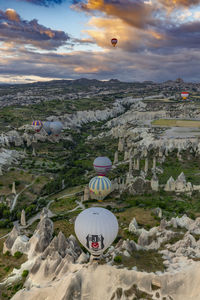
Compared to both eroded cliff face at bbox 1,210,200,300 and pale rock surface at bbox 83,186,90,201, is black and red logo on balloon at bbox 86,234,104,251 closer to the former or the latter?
eroded cliff face at bbox 1,210,200,300

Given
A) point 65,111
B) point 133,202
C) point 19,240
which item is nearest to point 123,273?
point 19,240

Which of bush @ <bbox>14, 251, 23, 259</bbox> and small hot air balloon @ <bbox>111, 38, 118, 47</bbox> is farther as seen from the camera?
small hot air balloon @ <bbox>111, 38, 118, 47</bbox>

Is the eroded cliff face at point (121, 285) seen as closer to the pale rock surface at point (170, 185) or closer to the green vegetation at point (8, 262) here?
the green vegetation at point (8, 262)

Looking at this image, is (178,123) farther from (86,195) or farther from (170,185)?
(86,195)

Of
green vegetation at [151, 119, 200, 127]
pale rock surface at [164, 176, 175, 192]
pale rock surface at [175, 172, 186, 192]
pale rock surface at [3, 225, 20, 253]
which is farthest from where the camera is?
green vegetation at [151, 119, 200, 127]

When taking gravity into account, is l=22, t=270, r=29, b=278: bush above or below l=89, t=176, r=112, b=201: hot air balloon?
below

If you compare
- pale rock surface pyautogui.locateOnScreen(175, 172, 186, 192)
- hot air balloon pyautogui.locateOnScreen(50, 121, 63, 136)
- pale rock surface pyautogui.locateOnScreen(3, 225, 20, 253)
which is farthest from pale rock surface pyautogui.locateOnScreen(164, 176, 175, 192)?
hot air balloon pyautogui.locateOnScreen(50, 121, 63, 136)

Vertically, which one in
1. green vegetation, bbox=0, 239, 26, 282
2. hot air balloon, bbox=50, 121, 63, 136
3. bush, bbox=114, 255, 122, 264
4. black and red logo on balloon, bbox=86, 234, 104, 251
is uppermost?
hot air balloon, bbox=50, 121, 63, 136

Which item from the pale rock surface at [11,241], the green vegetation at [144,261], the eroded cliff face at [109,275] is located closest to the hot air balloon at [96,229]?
the eroded cliff face at [109,275]
